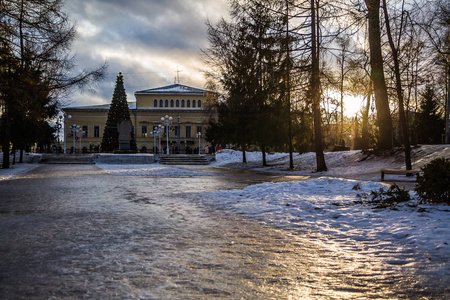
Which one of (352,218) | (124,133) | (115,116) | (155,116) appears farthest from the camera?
(155,116)

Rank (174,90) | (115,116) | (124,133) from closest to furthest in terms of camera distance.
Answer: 1. (124,133)
2. (115,116)
3. (174,90)

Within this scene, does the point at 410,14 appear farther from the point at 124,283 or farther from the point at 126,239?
the point at 124,283

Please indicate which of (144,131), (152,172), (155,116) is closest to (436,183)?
(152,172)

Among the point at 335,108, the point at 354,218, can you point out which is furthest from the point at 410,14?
the point at 354,218

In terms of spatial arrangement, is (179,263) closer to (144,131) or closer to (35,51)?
(35,51)

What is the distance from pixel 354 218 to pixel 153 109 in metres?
73.2

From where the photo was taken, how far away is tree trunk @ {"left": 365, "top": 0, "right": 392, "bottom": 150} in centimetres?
1705

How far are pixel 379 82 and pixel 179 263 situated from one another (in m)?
19.4

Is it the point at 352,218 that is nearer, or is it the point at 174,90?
the point at 352,218

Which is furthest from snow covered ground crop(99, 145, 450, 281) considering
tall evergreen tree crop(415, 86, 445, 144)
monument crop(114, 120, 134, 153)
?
tall evergreen tree crop(415, 86, 445, 144)

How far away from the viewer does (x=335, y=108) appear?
21.1 m

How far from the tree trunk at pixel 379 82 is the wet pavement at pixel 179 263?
46.7 feet

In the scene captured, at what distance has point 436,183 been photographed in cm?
644

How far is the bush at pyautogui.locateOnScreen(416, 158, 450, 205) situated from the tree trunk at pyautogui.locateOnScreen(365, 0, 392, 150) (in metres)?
11.3
